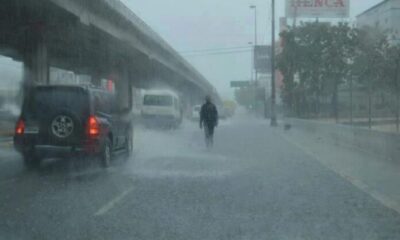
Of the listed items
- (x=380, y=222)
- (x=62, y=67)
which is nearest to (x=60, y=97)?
(x=380, y=222)

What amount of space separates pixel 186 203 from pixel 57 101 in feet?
17.7

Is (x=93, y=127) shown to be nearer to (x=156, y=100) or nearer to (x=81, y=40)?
(x=81, y=40)

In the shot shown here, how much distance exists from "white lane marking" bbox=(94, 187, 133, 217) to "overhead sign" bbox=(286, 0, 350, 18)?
58283mm

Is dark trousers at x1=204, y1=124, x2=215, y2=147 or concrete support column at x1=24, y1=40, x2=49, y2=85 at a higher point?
concrete support column at x1=24, y1=40, x2=49, y2=85

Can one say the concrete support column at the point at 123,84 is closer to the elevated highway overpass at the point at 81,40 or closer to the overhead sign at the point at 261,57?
the elevated highway overpass at the point at 81,40

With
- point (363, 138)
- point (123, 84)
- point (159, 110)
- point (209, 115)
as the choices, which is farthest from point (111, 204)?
point (123, 84)

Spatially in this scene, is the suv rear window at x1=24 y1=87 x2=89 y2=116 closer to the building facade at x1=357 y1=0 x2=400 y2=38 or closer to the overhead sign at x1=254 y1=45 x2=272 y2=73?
the building facade at x1=357 y1=0 x2=400 y2=38

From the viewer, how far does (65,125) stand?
14.5m

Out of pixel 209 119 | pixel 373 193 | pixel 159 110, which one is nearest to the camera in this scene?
pixel 373 193

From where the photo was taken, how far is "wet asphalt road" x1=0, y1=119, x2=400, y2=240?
8375mm

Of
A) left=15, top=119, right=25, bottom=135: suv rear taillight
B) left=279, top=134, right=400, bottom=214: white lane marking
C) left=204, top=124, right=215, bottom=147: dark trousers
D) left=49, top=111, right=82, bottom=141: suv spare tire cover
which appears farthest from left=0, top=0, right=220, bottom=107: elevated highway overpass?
left=279, top=134, right=400, bottom=214: white lane marking

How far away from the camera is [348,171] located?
15.6 metres

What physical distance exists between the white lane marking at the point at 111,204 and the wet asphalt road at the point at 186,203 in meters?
0.02

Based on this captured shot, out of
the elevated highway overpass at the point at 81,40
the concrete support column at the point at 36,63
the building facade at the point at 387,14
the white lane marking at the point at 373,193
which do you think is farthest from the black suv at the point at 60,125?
the building facade at the point at 387,14
